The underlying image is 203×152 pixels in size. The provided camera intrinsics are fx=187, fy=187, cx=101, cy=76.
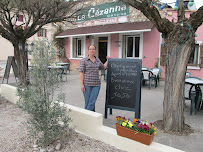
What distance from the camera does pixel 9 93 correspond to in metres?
5.46

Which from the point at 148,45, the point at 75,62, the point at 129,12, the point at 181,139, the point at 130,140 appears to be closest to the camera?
the point at 130,140

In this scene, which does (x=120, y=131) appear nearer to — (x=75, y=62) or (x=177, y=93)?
(x=177, y=93)

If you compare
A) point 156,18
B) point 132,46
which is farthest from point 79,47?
point 156,18

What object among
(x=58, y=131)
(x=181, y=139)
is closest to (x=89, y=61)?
(x=58, y=131)

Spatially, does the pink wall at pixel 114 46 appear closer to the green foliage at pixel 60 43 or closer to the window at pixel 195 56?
the green foliage at pixel 60 43

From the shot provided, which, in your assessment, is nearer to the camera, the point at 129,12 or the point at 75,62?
the point at 129,12

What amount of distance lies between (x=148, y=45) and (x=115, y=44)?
7.54 feet

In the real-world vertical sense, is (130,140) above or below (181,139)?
above

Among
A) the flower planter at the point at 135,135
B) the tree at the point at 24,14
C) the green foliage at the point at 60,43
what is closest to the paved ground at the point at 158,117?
the flower planter at the point at 135,135

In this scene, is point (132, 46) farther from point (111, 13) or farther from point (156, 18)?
point (156, 18)

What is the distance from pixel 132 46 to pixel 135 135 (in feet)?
30.9

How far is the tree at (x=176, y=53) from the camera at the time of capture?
3301mm

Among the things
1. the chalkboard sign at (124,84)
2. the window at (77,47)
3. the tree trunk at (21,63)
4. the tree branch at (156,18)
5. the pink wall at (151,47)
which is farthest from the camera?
the window at (77,47)

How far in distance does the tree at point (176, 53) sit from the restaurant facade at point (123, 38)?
5593mm
